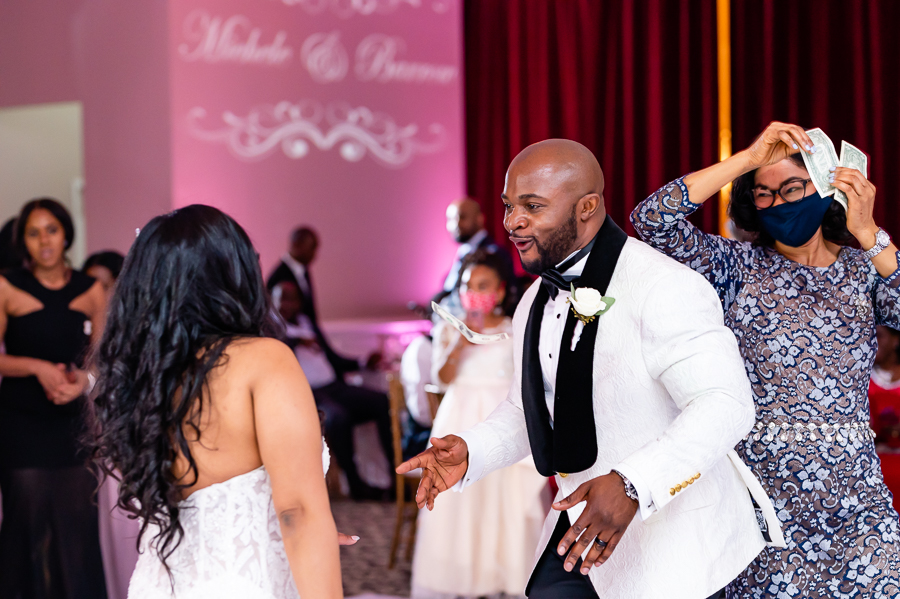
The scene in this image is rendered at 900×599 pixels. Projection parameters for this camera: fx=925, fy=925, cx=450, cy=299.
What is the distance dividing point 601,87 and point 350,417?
10.6 feet

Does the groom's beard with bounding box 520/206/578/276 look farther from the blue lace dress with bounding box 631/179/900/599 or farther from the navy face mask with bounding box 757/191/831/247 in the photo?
the navy face mask with bounding box 757/191/831/247

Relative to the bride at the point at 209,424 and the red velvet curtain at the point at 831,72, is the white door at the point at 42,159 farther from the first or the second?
the bride at the point at 209,424

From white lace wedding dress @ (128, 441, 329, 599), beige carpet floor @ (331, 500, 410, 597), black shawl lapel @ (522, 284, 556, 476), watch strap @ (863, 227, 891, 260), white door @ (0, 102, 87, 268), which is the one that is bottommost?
beige carpet floor @ (331, 500, 410, 597)

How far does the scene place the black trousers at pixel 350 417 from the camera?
6.47m

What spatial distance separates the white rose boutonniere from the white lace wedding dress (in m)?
0.73

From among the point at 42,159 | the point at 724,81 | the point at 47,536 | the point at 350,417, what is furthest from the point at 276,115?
the point at 47,536

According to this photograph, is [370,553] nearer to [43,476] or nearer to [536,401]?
[43,476]

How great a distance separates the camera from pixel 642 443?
1948 mm

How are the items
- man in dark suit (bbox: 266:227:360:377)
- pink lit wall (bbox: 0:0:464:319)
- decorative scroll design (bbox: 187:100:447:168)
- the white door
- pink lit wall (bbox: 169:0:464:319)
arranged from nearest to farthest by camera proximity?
man in dark suit (bbox: 266:227:360:377) < pink lit wall (bbox: 0:0:464:319) < pink lit wall (bbox: 169:0:464:319) < decorative scroll design (bbox: 187:100:447:168) < the white door

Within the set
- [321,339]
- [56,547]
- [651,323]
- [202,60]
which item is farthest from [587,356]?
[202,60]

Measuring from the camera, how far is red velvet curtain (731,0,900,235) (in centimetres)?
604

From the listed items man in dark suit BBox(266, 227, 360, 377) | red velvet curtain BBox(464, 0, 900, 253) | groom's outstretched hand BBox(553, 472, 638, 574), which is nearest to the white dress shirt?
groom's outstretched hand BBox(553, 472, 638, 574)

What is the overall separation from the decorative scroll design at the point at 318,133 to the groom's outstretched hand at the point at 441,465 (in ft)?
Answer: 18.0

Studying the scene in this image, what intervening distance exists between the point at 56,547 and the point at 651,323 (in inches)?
112
